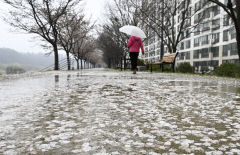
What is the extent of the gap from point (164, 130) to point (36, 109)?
1.78 m

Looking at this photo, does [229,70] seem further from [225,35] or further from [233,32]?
[225,35]

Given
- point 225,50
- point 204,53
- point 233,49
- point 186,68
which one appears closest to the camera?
point 186,68

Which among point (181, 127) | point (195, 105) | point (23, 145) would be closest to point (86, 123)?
point (23, 145)

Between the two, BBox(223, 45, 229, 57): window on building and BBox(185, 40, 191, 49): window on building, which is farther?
BBox(185, 40, 191, 49): window on building

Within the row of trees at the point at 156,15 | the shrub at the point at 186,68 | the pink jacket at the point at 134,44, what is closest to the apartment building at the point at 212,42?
the row of trees at the point at 156,15

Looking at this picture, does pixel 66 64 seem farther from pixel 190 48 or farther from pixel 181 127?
pixel 190 48

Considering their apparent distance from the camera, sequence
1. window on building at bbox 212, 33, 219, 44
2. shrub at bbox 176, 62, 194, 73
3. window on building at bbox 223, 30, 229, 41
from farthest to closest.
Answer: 1. window on building at bbox 212, 33, 219, 44
2. window on building at bbox 223, 30, 229, 41
3. shrub at bbox 176, 62, 194, 73

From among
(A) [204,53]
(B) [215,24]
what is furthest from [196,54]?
(B) [215,24]

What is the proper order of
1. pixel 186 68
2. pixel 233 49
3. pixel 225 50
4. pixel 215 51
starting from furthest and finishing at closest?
pixel 215 51
pixel 225 50
pixel 233 49
pixel 186 68

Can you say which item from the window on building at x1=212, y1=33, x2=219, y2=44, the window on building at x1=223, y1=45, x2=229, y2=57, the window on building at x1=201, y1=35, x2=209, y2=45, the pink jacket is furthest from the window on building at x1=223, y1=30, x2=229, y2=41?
the pink jacket

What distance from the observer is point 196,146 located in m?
1.58

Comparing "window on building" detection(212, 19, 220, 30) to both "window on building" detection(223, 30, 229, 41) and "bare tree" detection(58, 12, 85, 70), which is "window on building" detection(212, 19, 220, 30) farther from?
"bare tree" detection(58, 12, 85, 70)

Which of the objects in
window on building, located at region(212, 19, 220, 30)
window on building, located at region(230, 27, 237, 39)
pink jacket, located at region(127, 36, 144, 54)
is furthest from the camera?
window on building, located at region(212, 19, 220, 30)

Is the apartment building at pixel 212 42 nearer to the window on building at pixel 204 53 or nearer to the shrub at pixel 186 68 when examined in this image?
the window on building at pixel 204 53
